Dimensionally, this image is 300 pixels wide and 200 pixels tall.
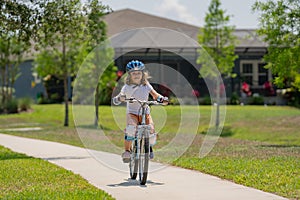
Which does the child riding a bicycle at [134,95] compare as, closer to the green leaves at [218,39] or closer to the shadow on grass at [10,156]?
the shadow on grass at [10,156]

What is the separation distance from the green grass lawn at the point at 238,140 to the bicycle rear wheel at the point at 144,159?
1396 millimetres

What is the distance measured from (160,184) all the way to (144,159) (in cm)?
47

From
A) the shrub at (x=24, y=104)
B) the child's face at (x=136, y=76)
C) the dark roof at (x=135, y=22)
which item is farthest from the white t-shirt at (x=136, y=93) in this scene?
the dark roof at (x=135, y=22)

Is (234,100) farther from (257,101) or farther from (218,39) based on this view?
(218,39)

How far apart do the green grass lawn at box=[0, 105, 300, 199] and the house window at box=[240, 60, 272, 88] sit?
1175 cm

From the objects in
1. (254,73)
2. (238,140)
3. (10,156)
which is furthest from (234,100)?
(10,156)

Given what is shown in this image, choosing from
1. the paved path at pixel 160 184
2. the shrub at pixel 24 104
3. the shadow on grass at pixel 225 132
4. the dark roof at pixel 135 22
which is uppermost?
the dark roof at pixel 135 22

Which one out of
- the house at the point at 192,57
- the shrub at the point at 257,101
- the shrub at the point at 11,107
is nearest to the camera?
the shrub at the point at 11,107

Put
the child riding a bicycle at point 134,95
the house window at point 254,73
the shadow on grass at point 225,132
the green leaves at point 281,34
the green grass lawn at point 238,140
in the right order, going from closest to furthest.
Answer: the child riding a bicycle at point 134,95, the green grass lawn at point 238,140, the green leaves at point 281,34, the shadow on grass at point 225,132, the house window at point 254,73

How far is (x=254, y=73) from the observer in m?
45.0

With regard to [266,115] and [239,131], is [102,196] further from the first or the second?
[266,115]

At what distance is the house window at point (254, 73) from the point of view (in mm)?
44406

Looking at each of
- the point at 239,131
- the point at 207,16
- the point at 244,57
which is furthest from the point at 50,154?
the point at 244,57

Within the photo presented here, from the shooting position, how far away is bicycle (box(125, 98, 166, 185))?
10344 mm
